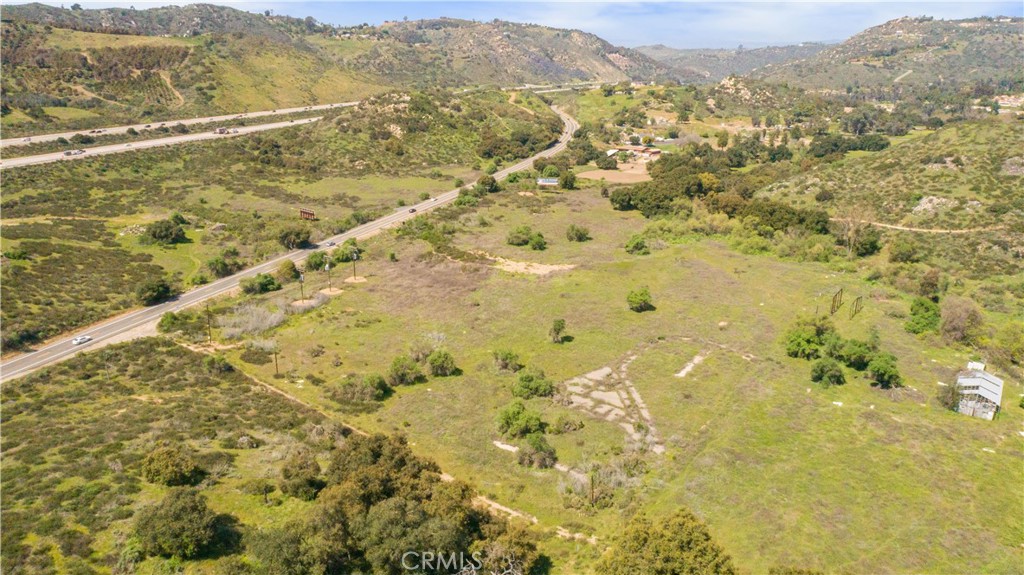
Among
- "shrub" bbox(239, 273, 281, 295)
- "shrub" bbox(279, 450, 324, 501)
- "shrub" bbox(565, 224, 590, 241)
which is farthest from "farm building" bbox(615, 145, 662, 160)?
"shrub" bbox(279, 450, 324, 501)

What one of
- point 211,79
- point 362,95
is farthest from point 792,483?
point 362,95

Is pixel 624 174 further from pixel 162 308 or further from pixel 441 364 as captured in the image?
pixel 162 308

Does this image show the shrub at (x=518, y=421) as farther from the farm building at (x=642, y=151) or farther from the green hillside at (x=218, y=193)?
the farm building at (x=642, y=151)

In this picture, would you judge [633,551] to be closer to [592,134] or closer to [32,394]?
[32,394]

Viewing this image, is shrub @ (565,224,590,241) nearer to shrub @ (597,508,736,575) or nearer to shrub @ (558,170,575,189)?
shrub @ (558,170,575,189)

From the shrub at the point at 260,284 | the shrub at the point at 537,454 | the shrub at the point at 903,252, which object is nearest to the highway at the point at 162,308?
the shrub at the point at 260,284
